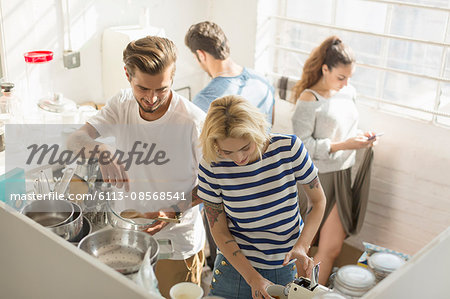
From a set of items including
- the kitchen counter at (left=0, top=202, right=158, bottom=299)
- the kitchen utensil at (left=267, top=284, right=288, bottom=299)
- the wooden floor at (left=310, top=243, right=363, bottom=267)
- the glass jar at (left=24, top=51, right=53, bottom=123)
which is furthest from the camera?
the wooden floor at (left=310, top=243, right=363, bottom=267)

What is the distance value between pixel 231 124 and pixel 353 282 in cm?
89

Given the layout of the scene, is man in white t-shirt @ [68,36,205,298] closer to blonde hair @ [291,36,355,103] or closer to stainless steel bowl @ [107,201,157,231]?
stainless steel bowl @ [107,201,157,231]

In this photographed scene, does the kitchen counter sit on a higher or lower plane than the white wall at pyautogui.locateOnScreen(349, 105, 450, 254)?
higher

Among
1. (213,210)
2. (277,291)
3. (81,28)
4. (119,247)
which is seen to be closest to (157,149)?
(213,210)

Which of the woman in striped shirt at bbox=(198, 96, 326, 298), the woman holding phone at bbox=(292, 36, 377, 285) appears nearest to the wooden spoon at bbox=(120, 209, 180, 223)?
the woman in striped shirt at bbox=(198, 96, 326, 298)

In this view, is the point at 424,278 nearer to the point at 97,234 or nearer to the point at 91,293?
the point at 91,293

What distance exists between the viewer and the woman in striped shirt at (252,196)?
64.9 inches

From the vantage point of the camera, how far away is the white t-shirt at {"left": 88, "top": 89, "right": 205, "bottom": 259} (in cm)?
195

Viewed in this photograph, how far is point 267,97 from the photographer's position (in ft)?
8.98

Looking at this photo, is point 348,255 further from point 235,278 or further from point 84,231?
point 84,231

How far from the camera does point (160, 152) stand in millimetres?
1983

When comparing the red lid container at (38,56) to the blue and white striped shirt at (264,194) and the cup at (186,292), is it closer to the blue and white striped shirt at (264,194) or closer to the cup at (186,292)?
the blue and white striped shirt at (264,194)

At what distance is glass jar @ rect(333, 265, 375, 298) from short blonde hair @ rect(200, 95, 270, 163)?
0.72m

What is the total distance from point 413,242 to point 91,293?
2.61 metres
